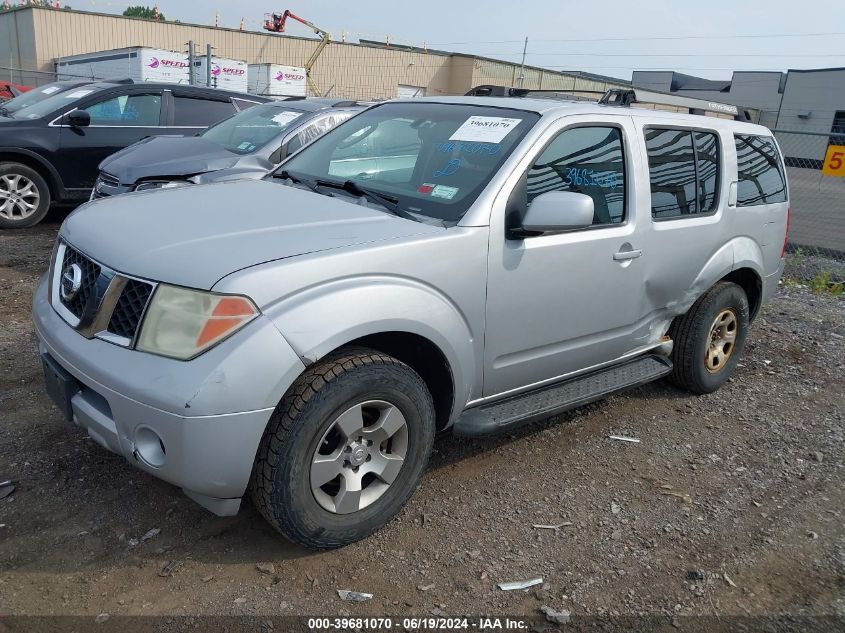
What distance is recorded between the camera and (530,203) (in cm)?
335

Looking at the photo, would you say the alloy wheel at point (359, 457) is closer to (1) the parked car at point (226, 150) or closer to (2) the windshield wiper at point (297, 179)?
(2) the windshield wiper at point (297, 179)

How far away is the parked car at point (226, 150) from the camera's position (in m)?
6.65

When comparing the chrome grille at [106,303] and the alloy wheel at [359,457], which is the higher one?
the chrome grille at [106,303]

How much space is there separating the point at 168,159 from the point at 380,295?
16.6 ft

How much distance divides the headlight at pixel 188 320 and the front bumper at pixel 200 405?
0.11ft

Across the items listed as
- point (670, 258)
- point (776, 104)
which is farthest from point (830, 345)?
point (776, 104)

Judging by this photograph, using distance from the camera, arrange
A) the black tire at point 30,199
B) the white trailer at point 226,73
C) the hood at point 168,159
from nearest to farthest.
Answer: the hood at point 168,159
the black tire at point 30,199
the white trailer at point 226,73

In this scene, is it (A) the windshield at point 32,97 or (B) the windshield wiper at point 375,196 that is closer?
(B) the windshield wiper at point 375,196

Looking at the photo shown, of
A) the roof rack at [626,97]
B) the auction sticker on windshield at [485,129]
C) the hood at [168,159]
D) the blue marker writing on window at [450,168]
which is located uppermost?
the roof rack at [626,97]

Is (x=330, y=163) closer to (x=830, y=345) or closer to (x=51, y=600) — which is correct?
(x=51, y=600)

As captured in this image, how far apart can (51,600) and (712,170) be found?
4.17 metres

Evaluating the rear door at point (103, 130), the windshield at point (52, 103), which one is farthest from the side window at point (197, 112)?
the windshield at point (52, 103)

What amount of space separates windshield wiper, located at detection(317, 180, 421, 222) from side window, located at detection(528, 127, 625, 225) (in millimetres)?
621
